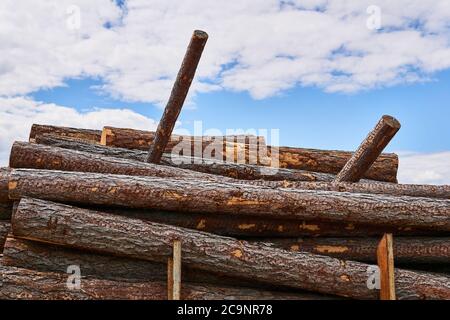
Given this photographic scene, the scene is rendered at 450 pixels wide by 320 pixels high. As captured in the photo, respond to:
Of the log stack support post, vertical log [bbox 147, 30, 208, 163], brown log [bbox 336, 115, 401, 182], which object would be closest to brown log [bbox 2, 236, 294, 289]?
the log stack support post

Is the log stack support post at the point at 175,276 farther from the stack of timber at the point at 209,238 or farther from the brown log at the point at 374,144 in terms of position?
the brown log at the point at 374,144

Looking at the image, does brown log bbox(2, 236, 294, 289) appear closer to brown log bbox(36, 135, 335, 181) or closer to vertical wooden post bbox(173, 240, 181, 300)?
vertical wooden post bbox(173, 240, 181, 300)

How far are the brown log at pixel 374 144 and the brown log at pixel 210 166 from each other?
113 cm

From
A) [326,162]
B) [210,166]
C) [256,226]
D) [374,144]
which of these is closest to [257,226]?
[256,226]

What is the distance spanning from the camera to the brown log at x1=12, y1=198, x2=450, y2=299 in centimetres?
533

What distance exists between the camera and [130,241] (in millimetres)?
5344

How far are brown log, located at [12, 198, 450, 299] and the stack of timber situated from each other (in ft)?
0.04

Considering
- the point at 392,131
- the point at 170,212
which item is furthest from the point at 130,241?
the point at 392,131

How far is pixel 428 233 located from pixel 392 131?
1.34 m

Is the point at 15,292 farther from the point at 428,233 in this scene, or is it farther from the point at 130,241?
the point at 428,233

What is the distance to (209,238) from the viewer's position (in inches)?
215

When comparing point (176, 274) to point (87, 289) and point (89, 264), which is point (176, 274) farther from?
point (89, 264)

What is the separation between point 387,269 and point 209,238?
6.34 feet
